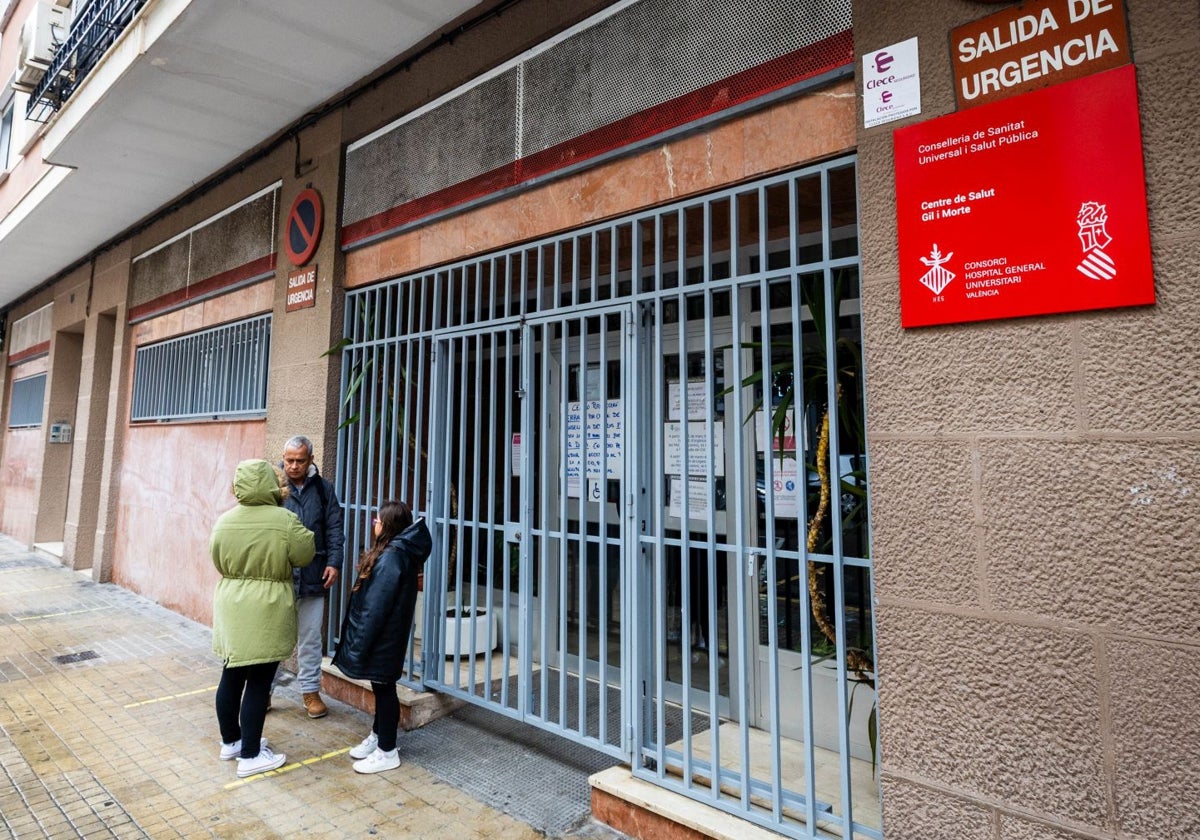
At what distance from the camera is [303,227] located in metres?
5.75

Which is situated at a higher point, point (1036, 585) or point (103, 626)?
point (1036, 585)

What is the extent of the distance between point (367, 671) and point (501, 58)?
368cm

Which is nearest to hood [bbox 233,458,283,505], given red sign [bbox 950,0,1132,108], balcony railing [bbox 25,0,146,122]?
red sign [bbox 950,0,1132,108]

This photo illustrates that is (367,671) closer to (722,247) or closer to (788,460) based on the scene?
(788,460)

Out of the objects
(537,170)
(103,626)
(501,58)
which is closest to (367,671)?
(537,170)

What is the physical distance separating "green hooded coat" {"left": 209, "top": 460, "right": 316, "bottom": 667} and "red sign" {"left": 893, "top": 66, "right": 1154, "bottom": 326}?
128 inches

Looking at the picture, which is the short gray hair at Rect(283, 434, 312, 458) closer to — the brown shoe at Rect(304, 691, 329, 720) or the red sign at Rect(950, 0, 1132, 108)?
the brown shoe at Rect(304, 691, 329, 720)

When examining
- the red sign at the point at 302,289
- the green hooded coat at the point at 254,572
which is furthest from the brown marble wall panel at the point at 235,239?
the green hooded coat at the point at 254,572

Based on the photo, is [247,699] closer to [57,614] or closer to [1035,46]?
[1035,46]

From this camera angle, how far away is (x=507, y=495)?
400 cm

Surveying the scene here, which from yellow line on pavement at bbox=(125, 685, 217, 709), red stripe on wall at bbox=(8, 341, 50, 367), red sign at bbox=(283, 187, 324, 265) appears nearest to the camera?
yellow line on pavement at bbox=(125, 685, 217, 709)

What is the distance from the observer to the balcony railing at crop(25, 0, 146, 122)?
6.26m

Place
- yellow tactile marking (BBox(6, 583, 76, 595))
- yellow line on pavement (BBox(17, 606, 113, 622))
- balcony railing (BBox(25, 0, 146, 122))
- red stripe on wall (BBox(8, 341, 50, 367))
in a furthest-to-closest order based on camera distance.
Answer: red stripe on wall (BBox(8, 341, 50, 367)) < yellow tactile marking (BBox(6, 583, 76, 595)) < yellow line on pavement (BBox(17, 606, 113, 622)) < balcony railing (BBox(25, 0, 146, 122))

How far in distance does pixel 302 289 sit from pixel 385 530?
9.31 feet
